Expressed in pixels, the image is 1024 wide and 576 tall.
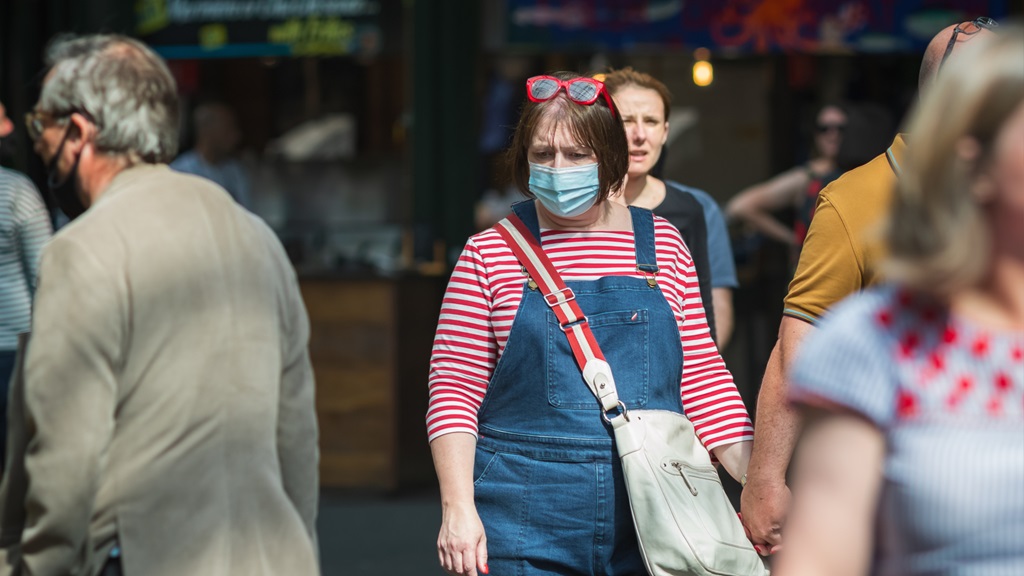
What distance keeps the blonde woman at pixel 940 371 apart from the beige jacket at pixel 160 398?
1306mm

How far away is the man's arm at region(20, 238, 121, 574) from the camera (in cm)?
251

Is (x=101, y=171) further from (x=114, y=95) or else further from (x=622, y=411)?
(x=622, y=411)

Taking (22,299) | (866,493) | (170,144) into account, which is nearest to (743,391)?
(22,299)

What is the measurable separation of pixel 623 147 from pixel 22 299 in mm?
2912

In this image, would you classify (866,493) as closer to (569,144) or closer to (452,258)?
(569,144)

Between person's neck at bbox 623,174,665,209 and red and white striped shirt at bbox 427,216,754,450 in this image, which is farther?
person's neck at bbox 623,174,665,209

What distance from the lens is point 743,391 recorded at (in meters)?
7.84

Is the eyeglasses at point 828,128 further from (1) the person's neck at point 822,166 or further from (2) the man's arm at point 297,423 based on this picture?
(2) the man's arm at point 297,423

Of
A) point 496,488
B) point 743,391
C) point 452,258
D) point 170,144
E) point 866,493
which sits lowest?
point 743,391

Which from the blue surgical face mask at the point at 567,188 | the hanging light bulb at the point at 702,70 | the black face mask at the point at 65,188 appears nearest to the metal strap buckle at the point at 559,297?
the blue surgical face mask at the point at 567,188

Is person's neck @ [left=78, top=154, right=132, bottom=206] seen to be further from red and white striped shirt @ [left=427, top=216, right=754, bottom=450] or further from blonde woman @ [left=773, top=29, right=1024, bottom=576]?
blonde woman @ [left=773, top=29, right=1024, bottom=576]

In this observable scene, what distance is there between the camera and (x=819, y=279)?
300 cm

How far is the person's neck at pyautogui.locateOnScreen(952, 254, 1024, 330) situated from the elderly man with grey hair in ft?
4.80

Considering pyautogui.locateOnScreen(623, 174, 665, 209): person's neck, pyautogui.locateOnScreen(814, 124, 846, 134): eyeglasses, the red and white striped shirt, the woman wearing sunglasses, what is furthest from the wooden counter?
the red and white striped shirt
